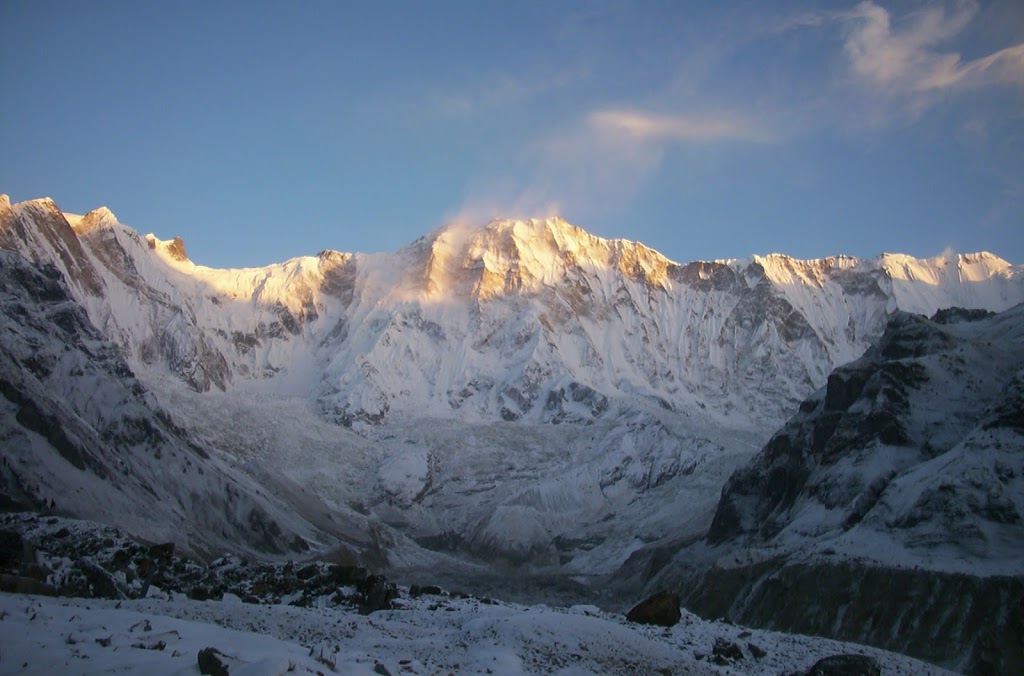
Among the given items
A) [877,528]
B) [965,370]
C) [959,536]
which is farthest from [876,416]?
[959,536]

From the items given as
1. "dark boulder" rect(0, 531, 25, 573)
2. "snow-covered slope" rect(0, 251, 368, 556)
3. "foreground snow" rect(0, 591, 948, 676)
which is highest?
"snow-covered slope" rect(0, 251, 368, 556)

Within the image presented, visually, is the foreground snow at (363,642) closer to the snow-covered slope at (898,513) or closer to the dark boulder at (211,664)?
the dark boulder at (211,664)

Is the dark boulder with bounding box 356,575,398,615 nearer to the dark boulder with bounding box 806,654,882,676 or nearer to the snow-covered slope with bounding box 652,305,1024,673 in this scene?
the dark boulder with bounding box 806,654,882,676

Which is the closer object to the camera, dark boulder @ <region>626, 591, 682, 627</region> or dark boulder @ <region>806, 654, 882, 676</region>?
dark boulder @ <region>806, 654, 882, 676</region>

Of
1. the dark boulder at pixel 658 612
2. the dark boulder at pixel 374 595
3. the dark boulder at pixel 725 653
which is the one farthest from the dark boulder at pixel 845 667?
the dark boulder at pixel 374 595

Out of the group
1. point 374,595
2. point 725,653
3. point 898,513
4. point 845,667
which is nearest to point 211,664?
point 845,667

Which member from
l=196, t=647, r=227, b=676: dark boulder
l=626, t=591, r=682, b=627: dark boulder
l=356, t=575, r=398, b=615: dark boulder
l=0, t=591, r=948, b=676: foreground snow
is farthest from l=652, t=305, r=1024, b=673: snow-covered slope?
l=196, t=647, r=227, b=676: dark boulder
